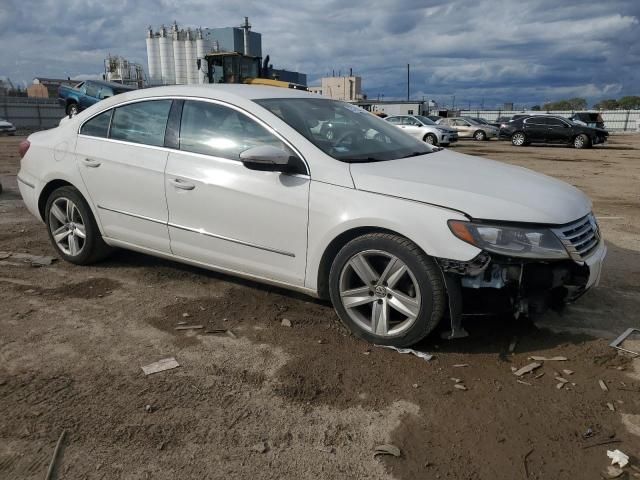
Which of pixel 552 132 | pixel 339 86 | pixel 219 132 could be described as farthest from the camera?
pixel 339 86

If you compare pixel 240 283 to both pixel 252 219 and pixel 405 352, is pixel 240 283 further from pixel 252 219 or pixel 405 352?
pixel 405 352

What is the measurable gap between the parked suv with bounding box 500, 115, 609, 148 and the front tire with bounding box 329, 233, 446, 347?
25.4m

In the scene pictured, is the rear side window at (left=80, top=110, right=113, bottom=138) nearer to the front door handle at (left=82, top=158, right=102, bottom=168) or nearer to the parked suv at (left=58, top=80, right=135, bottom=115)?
the front door handle at (left=82, top=158, right=102, bottom=168)

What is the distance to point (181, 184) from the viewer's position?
13.4 feet

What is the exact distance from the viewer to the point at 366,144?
4.11 metres

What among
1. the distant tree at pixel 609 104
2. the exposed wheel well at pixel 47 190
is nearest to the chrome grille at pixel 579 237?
the exposed wheel well at pixel 47 190

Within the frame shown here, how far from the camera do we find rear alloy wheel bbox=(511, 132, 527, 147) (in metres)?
27.5

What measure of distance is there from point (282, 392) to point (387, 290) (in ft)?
3.00

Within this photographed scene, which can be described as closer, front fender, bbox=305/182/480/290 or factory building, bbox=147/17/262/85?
front fender, bbox=305/182/480/290

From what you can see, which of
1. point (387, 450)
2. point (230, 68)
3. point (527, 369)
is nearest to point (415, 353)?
point (527, 369)

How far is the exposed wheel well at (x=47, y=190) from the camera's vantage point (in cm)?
498

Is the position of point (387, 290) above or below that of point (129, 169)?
below

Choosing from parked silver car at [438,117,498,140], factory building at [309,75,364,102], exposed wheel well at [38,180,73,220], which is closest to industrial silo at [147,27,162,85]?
factory building at [309,75,364,102]

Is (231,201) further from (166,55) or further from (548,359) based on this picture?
(166,55)
